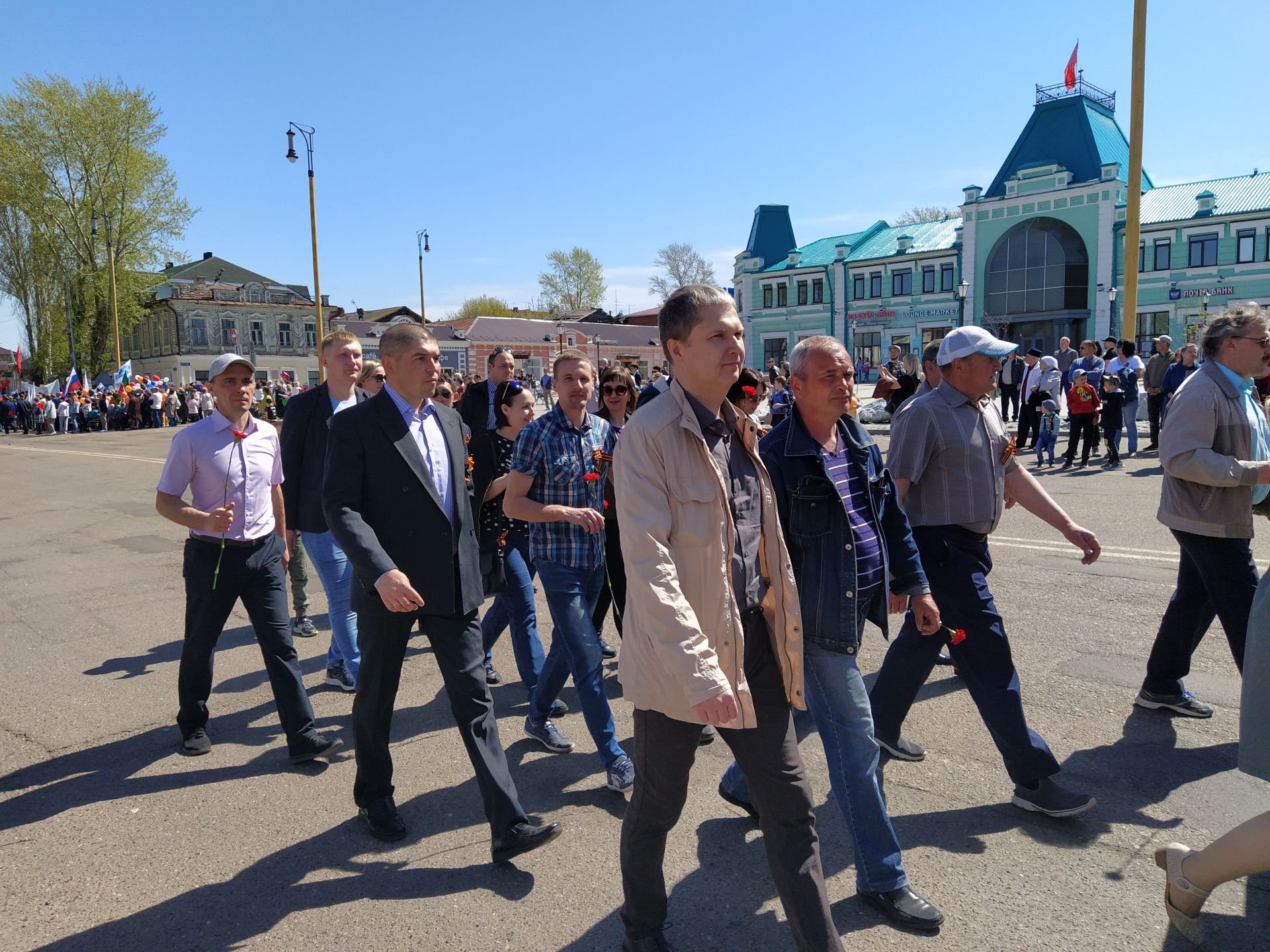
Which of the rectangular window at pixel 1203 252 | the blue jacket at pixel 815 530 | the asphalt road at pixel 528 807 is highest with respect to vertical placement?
the rectangular window at pixel 1203 252

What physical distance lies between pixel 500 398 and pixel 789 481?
2.58m

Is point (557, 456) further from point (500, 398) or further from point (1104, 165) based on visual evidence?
point (1104, 165)

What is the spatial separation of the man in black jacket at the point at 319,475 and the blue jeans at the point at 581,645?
5.48ft

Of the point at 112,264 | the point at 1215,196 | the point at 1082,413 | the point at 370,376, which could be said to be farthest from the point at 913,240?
the point at 370,376

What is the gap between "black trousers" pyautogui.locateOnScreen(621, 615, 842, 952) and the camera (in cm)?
237

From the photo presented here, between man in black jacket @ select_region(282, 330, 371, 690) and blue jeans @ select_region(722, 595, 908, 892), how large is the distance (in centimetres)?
320

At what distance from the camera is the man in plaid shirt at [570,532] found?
3.71 metres

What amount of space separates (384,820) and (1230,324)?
4272 millimetres

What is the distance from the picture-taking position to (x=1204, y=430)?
3.77m

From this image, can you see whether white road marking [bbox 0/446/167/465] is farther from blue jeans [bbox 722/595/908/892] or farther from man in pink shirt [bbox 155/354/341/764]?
blue jeans [bbox 722/595/908/892]

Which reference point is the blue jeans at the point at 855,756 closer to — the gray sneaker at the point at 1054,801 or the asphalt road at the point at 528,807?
the asphalt road at the point at 528,807

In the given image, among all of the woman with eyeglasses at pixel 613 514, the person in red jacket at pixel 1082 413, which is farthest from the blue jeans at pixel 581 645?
the person in red jacket at pixel 1082 413

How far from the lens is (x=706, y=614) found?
7.58 ft

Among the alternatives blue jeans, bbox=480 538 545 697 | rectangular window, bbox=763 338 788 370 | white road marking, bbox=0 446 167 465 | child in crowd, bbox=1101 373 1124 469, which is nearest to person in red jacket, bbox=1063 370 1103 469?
child in crowd, bbox=1101 373 1124 469
